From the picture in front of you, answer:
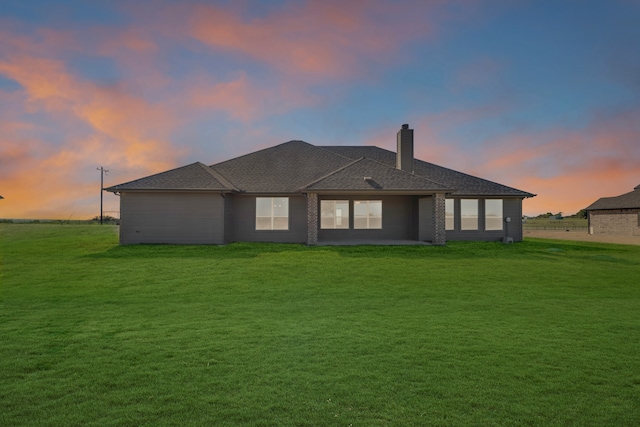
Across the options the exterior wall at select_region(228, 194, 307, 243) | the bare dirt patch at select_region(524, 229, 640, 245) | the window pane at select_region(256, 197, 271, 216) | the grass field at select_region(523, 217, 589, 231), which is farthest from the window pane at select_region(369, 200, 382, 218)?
the grass field at select_region(523, 217, 589, 231)

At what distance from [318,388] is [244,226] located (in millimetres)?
18824

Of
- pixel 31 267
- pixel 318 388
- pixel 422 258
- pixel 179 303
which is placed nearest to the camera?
pixel 318 388

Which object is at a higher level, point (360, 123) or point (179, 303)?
point (360, 123)

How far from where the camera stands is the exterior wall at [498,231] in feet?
79.3

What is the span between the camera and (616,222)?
37.4 metres

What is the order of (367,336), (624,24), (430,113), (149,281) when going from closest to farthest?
(367,336)
(149,281)
(624,24)
(430,113)

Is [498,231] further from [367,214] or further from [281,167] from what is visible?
[281,167]

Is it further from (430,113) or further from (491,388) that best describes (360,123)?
(491,388)

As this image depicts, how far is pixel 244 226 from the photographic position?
22.6 m

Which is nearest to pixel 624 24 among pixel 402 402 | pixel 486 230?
pixel 486 230

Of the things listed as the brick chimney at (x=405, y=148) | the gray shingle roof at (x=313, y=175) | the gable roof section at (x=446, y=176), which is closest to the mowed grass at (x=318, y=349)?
the gray shingle roof at (x=313, y=175)

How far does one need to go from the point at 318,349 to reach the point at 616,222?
141ft

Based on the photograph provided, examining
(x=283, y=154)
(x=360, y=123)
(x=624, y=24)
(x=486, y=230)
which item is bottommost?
(x=486, y=230)

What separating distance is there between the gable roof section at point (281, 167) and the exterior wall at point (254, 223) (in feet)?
2.56
